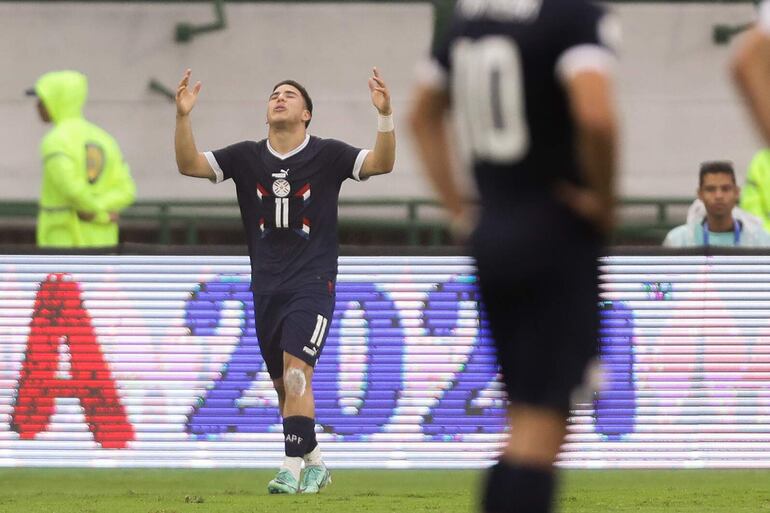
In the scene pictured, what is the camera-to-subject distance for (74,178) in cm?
1266

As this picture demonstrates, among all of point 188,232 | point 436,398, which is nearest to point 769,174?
point 436,398

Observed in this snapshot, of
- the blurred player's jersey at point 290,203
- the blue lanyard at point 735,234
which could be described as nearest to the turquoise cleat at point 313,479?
the blurred player's jersey at point 290,203

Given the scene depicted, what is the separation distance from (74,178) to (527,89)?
820 cm

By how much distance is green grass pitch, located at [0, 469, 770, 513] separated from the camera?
862cm

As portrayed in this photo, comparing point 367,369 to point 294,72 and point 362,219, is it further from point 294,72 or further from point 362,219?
point 294,72

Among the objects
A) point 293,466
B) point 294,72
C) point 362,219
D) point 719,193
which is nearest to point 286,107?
point 293,466

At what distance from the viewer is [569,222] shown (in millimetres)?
4734

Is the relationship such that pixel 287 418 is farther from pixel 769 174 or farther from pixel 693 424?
pixel 769 174

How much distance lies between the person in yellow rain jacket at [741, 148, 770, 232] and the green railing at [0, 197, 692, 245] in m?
2.87

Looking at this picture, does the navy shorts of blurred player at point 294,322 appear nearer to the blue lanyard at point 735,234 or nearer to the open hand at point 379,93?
the open hand at point 379,93

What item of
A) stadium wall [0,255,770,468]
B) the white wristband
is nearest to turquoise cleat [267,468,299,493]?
stadium wall [0,255,770,468]

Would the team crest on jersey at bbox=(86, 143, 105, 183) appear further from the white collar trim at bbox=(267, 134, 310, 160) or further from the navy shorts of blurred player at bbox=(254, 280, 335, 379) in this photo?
the navy shorts of blurred player at bbox=(254, 280, 335, 379)

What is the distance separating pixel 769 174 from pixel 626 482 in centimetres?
375

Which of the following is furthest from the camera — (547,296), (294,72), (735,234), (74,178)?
(294,72)
